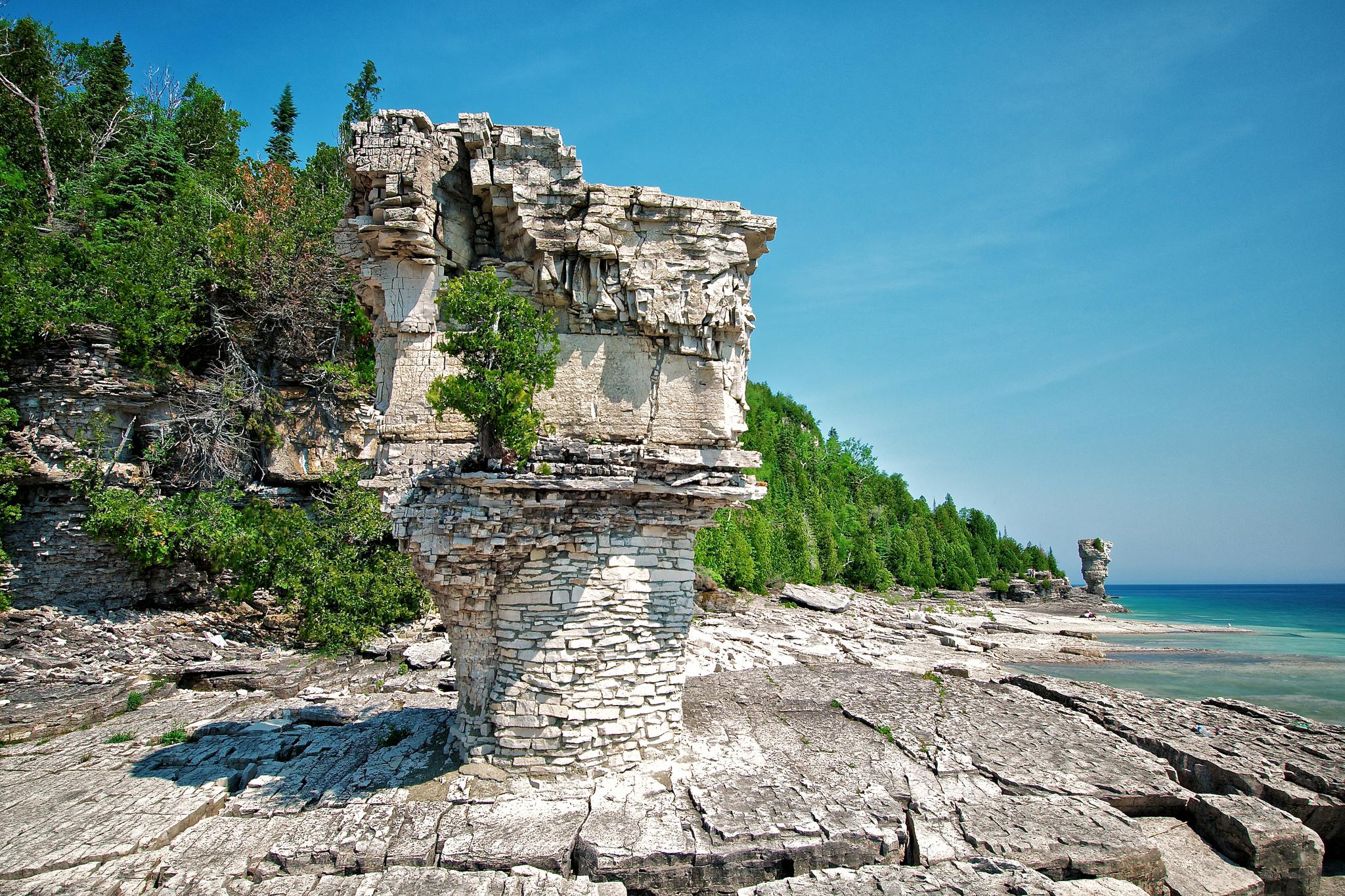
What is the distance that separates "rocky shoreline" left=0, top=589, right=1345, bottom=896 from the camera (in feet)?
17.6

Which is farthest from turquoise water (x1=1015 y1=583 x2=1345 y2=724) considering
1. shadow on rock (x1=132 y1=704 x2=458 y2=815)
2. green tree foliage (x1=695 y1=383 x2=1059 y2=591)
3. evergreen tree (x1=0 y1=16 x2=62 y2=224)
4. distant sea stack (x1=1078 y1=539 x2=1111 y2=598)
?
evergreen tree (x1=0 y1=16 x2=62 y2=224)

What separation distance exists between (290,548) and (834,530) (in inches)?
1305

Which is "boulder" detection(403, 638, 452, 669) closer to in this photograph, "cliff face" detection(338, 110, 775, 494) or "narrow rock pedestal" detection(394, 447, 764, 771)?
"narrow rock pedestal" detection(394, 447, 764, 771)

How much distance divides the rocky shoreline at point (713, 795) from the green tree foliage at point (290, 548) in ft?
11.2

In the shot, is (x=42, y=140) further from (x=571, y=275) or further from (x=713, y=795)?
(x=713, y=795)

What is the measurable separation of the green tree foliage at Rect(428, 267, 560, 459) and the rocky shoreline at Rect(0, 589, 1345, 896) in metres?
3.71

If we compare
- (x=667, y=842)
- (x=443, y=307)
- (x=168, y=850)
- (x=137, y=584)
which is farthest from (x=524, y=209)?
(x=137, y=584)

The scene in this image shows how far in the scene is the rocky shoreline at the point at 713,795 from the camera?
17.6ft

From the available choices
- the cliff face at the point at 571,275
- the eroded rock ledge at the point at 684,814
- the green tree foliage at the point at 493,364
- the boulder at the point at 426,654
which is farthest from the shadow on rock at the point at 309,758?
the green tree foliage at the point at 493,364

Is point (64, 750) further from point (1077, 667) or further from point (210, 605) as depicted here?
point (1077, 667)

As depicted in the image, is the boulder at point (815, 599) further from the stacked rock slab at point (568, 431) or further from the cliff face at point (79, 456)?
the cliff face at point (79, 456)

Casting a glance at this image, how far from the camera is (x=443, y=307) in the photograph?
21.5 feet

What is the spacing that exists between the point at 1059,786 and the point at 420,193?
393 inches

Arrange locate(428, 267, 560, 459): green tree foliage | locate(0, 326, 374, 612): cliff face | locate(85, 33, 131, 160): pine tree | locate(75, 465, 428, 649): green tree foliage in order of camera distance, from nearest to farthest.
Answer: locate(428, 267, 560, 459): green tree foliage, locate(0, 326, 374, 612): cliff face, locate(75, 465, 428, 649): green tree foliage, locate(85, 33, 131, 160): pine tree
